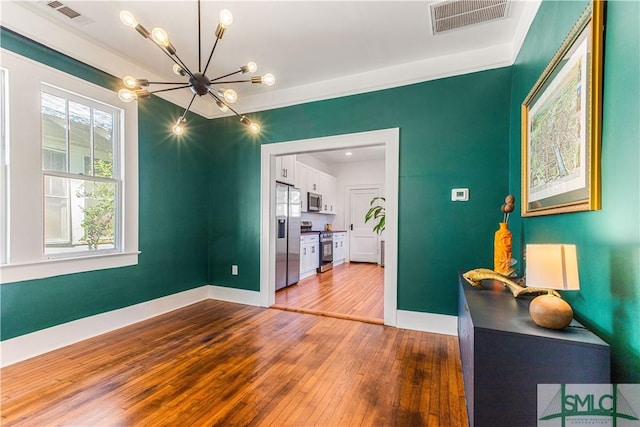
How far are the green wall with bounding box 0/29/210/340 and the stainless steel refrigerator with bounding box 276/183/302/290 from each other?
1133mm

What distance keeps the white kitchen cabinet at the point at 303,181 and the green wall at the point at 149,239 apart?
2.04 m

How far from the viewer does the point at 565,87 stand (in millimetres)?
1434

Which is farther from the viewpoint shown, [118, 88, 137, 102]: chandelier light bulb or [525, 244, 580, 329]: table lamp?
[118, 88, 137, 102]: chandelier light bulb

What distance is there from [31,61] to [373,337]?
402 centimetres

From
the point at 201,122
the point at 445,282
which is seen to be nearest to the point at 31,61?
the point at 201,122

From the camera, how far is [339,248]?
296 inches

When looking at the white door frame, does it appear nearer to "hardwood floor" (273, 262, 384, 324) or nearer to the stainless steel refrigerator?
"hardwood floor" (273, 262, 384, 324)

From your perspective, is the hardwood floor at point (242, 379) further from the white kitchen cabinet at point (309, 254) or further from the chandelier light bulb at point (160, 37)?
the white kitchen cabinet at point (309, 254)

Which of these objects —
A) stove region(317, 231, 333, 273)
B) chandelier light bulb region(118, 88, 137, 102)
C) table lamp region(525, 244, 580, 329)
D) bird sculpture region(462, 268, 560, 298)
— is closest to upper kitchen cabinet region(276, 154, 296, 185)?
stove region(317, 231, 333, 273)

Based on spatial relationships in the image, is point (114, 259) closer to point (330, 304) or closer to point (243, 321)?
point (243, 321)

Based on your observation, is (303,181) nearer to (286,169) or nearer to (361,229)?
(286,169)

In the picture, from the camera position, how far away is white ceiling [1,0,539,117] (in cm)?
227

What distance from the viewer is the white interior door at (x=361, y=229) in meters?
7.79

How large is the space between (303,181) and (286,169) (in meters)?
0.89
